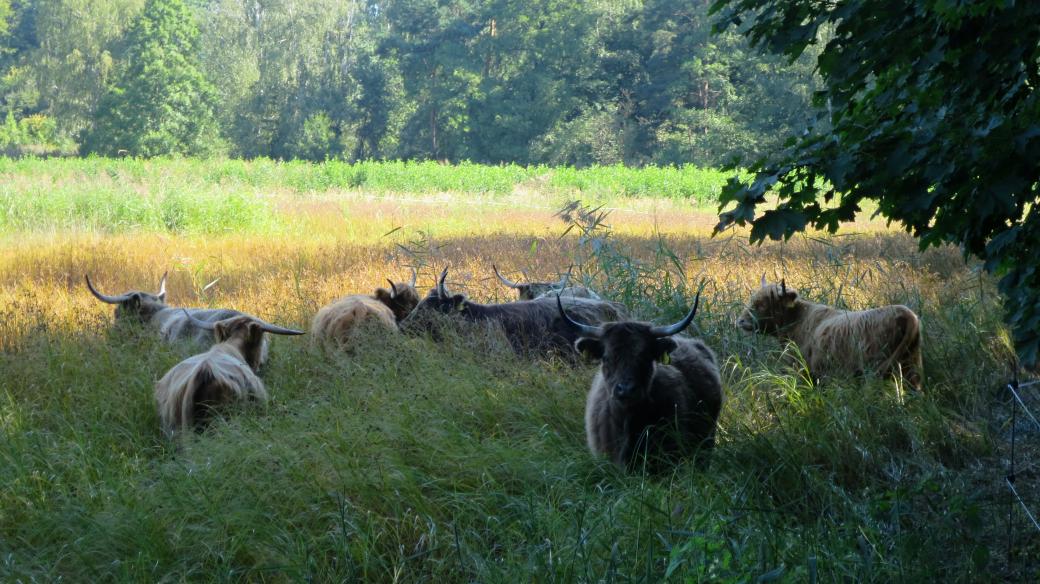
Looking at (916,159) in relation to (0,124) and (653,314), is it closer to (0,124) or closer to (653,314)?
(653,314)

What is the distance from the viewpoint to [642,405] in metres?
5.63

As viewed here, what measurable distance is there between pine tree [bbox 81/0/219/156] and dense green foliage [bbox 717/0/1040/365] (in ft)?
203

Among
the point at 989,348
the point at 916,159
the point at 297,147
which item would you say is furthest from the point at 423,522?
the point at 297,147

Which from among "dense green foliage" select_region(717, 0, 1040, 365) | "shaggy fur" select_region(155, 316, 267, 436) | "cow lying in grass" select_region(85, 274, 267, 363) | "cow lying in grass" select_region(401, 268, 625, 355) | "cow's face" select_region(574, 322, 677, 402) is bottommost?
"cow lying in grass" select_region(85, 274, 267, 363)

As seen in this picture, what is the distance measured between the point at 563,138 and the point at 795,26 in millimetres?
55624

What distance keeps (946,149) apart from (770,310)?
4355 millimetres

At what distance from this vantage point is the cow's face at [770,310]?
831 centimetres

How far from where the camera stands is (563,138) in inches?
2379

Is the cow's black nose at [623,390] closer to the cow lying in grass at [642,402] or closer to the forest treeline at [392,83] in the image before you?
the cow lying in grass at [642,402]

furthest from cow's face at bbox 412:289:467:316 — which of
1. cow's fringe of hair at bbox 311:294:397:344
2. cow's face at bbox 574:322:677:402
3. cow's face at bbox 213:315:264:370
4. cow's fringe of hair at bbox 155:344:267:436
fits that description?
cow's face at bbox 574:322:677:402

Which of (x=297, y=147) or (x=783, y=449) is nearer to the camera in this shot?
(x=783, y=449)

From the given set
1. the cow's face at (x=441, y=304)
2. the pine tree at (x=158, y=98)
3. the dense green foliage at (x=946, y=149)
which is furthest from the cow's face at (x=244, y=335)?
the pine tree at (x=158, y=98)

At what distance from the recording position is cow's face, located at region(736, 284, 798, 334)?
831cm

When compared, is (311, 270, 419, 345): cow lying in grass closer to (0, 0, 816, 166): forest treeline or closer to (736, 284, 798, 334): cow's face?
(736, 284, 798, 334): cow's face
